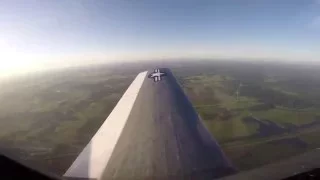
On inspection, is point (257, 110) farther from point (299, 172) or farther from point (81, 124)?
point (299, 172)

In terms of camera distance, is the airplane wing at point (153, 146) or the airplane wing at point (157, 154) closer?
the airplane wing at point (157, 154)

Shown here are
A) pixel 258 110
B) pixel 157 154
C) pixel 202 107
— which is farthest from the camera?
pixel 258 110

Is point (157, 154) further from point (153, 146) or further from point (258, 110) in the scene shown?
point (258, 110)

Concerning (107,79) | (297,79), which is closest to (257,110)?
(297,79)

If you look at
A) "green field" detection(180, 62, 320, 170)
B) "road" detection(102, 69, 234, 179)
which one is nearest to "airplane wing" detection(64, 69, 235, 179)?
"road" detection(102, 69, 234, 179)

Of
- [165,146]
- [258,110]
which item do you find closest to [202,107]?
[258,110]

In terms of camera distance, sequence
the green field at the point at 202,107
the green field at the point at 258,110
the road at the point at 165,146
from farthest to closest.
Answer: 1. the green field at the point at 258,110
2. the green field at the point at 202,107
3. the road at the point at 165,146

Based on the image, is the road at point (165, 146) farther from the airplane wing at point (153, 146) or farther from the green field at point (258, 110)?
the green field at point (258, 110)

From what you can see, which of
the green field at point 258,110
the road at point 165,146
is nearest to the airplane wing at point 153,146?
the road at point 165,146
